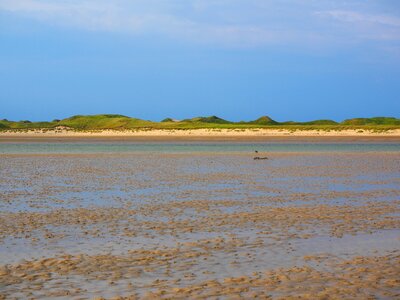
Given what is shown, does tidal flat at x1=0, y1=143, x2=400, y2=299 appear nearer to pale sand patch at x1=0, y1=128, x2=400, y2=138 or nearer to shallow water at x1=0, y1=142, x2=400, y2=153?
shallow water at x1=0, y1=142, x2=400, y2=153

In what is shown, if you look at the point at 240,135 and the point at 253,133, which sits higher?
the point at 253,133

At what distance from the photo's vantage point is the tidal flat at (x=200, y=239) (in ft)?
27.2

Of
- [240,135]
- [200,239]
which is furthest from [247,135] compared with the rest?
[200,239]

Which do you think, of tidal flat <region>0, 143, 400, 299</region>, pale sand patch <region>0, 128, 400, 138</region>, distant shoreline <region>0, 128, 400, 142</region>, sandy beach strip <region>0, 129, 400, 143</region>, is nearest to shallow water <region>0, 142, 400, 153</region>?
sandy beach strip <region>0, 129, 400, 143</region>

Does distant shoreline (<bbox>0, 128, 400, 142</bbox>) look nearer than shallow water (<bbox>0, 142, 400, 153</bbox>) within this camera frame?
No

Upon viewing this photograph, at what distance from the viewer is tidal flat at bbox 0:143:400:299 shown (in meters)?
8.30

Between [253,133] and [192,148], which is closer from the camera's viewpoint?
[192,148]

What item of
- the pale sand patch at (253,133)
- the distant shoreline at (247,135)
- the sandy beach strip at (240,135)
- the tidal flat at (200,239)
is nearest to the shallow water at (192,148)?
the sandy beach strip at (240,135)

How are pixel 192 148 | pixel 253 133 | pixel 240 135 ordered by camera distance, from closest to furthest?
pixel 192 148, pixel 240 135, pixel 253 133

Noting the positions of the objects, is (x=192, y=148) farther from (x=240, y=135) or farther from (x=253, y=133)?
(x=253, y=133)

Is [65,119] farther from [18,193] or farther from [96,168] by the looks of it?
[18,193]

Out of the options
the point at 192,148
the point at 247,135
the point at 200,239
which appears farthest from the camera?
the point at 247,135

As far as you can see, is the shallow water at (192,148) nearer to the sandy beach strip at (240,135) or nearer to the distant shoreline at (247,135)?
the sandy beach strip at (240,135)

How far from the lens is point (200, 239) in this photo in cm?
1164
